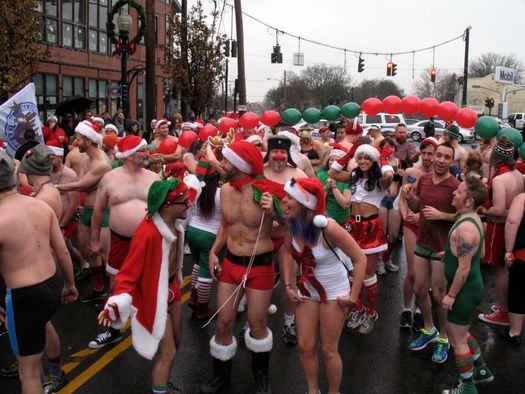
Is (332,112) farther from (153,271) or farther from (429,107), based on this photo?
(153,271)

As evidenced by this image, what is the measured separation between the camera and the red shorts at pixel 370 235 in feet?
18.0

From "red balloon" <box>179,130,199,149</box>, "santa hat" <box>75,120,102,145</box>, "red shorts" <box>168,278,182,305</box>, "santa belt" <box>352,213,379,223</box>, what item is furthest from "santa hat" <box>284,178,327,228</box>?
"red balloon" <box>179,130,199,149</box>

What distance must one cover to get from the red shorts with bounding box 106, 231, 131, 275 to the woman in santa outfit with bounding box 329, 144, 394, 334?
2334 mm

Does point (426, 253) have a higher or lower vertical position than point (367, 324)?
higher

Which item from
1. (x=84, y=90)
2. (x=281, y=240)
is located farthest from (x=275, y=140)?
(x=84, y=90)

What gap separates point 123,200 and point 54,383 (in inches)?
66.3

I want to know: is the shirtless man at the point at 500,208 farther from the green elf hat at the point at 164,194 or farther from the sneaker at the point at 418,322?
the green elf hat at the point at 164,194

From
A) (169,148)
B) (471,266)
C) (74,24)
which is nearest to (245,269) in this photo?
(471,266)

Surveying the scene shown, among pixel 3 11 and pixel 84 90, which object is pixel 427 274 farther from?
pixel 84 90

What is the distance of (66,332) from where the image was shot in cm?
543

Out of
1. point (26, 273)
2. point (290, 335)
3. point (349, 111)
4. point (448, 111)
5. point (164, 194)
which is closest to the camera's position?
point (26, 273)

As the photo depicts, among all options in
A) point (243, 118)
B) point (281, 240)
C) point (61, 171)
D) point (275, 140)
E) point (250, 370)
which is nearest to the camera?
point (250, 370)

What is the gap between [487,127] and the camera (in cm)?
730

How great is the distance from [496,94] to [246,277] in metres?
99.4
